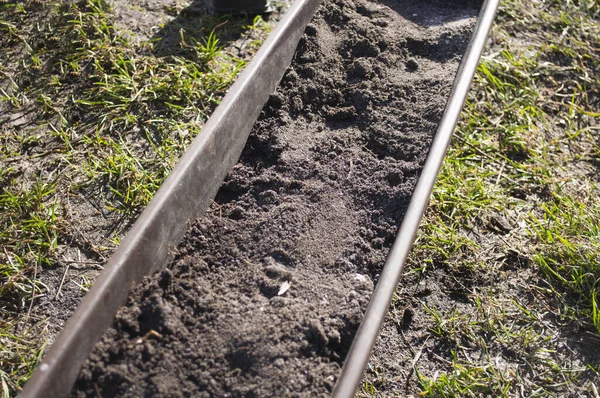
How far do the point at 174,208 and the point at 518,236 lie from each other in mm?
1594

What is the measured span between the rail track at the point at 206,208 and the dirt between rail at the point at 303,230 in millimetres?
60

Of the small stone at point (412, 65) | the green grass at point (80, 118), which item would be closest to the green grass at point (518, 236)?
the small stone at point (412, 65)

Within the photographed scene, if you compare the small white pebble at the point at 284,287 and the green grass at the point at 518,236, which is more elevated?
the small white pebble at the point at 284,287

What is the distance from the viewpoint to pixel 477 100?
3490mm

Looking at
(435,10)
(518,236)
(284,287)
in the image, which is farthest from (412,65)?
(284,287)

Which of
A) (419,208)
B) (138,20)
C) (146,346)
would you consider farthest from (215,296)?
(138,20)

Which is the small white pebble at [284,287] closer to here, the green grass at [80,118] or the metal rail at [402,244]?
the metal rail at [402,244]

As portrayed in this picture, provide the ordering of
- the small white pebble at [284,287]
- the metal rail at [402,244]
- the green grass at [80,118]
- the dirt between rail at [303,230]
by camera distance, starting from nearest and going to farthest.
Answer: the metal rail at [402,244] < the dirt between rail at [303,230] < the small white pebble at [284,287] < the green grass at [80,118]

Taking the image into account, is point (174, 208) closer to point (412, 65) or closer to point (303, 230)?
point (303, 230)

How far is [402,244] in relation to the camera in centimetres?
200

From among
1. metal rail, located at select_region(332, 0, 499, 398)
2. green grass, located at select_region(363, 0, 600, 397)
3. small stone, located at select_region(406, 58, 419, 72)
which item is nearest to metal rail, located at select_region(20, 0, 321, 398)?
small stone, located at select_region(406, 58, 419, 72)

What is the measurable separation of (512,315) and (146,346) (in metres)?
1.49

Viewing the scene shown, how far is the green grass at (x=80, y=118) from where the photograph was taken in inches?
101

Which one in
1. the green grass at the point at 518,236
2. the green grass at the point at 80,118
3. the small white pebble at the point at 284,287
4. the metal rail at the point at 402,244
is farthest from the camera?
the green grass at the point at 80,118
